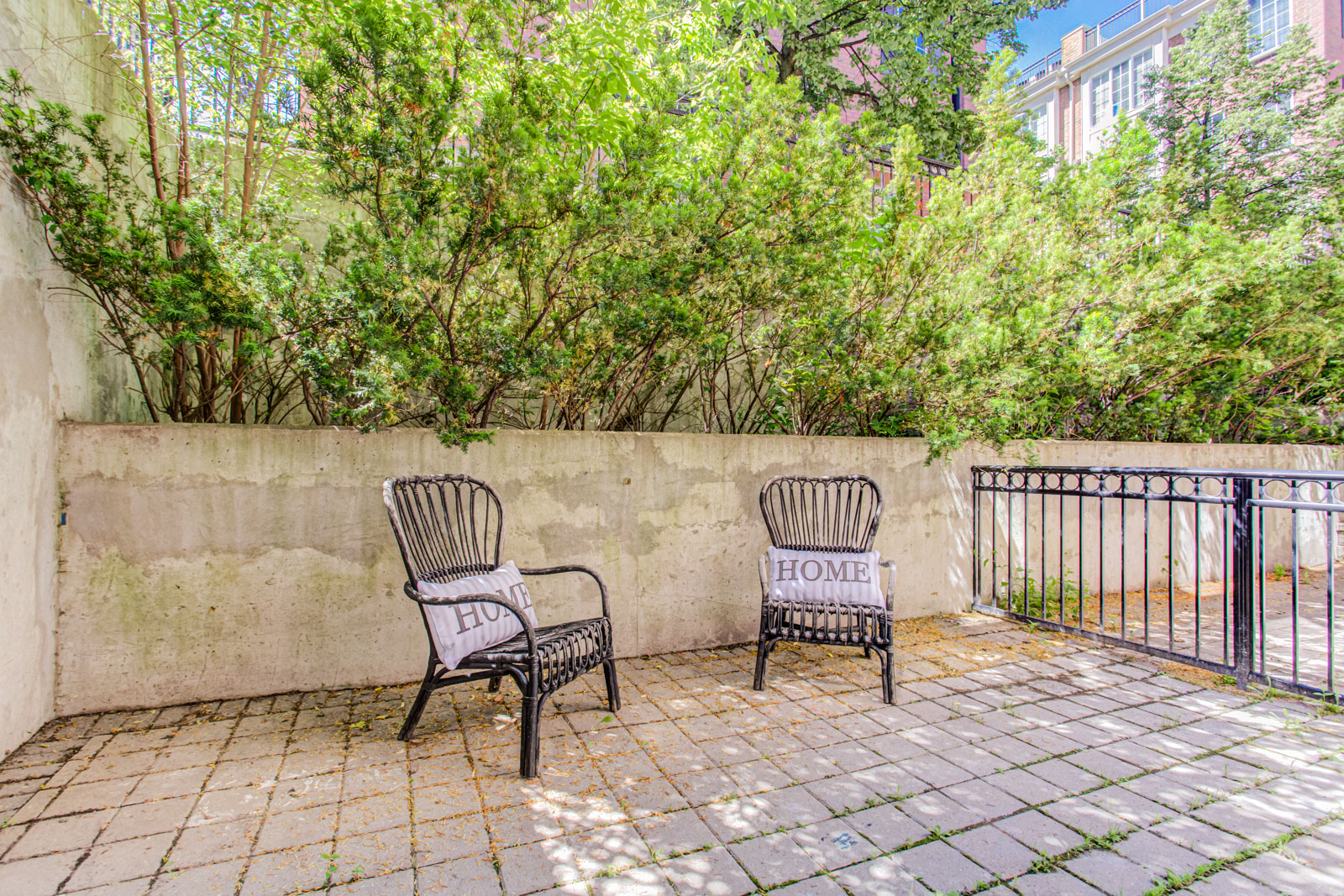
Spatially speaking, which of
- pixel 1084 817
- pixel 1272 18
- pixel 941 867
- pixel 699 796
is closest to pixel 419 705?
pixel 699 796

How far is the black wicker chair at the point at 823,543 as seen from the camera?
3.31m

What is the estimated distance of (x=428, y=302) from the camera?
3.10 meters

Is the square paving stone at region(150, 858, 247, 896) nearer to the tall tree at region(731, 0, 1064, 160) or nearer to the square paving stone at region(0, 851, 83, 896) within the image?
the square paving stone at region(0, 851, 83, 896)

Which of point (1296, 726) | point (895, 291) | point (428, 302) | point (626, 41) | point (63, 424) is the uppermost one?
point (626, 41)

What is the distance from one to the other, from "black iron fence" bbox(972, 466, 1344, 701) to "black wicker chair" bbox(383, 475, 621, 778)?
3.16 metres

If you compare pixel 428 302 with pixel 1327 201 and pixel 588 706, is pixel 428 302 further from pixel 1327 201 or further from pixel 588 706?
pixel 1327 201

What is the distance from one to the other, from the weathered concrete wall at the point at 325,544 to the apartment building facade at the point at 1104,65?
2120 cm

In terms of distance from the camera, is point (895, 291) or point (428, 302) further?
point (895, 291)

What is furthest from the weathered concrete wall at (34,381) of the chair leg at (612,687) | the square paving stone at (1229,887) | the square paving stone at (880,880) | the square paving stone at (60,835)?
the square paving stone at (1229,887)

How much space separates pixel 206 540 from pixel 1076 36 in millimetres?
31653

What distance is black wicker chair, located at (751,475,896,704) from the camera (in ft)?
10.9

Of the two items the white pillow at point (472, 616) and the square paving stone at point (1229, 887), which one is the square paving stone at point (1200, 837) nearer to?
the square paving stone at point (1229, 887)

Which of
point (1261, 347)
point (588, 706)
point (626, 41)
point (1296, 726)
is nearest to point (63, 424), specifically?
point (588, 706)

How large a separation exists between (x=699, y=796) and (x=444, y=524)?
1952mm
